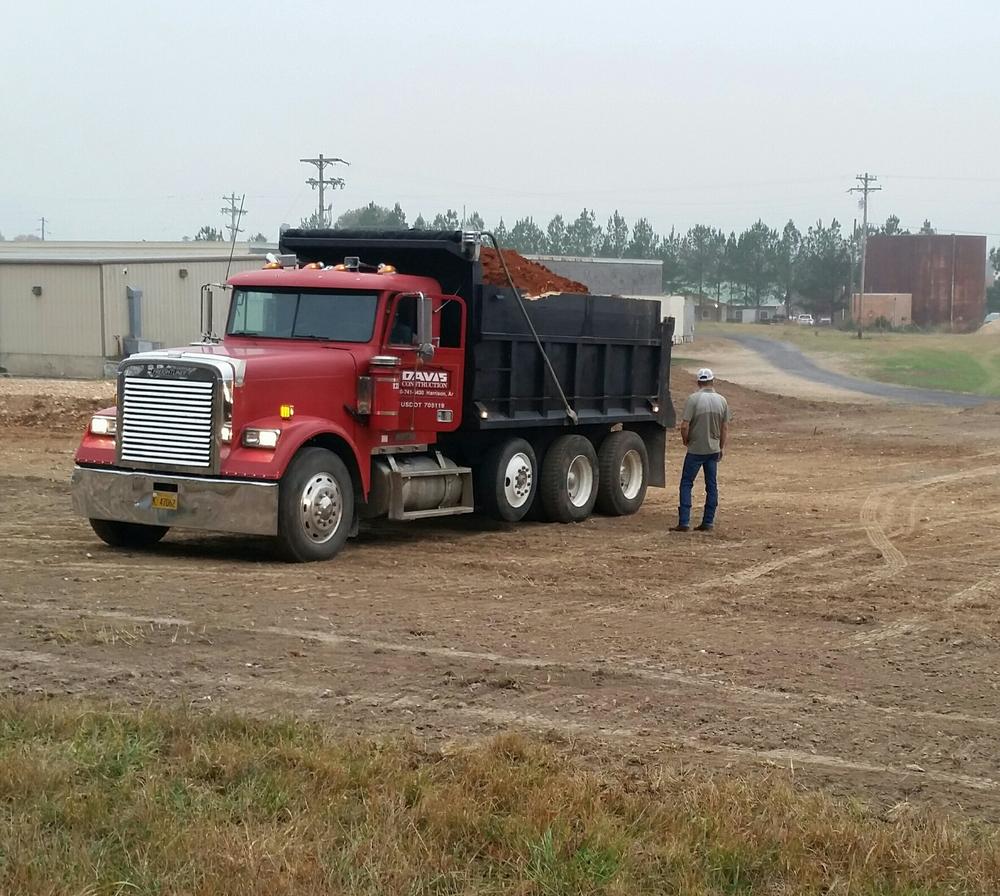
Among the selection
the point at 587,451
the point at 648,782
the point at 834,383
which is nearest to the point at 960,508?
the point at 587,451

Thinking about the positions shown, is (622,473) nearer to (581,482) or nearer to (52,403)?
(581,482)

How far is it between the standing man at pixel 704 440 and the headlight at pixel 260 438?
16.5 ft

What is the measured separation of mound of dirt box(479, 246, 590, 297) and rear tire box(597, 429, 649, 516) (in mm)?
1845

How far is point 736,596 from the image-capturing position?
37.9 feet

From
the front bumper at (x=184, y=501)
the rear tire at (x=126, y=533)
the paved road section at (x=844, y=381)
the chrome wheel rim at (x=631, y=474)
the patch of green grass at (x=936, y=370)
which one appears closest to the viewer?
the front bumper at (x=184, y=501)

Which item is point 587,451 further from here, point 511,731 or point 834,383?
point 834,383

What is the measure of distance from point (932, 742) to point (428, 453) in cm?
780

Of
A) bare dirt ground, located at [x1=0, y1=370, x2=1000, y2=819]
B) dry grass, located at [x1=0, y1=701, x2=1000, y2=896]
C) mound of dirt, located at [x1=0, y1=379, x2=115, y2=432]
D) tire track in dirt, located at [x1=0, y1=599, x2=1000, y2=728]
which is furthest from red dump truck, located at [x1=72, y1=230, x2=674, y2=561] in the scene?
mound of dirt, located at [x1=0, y1=379, x2=115, y2=432]

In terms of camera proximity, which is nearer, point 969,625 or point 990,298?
point 969,625

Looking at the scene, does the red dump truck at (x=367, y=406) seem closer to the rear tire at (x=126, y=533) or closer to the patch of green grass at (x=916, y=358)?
the rear tire at (x=126, y=533)

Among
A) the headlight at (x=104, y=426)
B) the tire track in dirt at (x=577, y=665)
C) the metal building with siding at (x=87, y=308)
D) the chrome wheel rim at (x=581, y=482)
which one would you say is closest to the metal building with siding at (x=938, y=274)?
the metal building with siding at (x=87, y=308)

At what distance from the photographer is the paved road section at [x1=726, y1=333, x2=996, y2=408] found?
44097mm

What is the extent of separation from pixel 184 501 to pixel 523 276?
4.98 meters

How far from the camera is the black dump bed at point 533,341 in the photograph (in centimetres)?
1446
